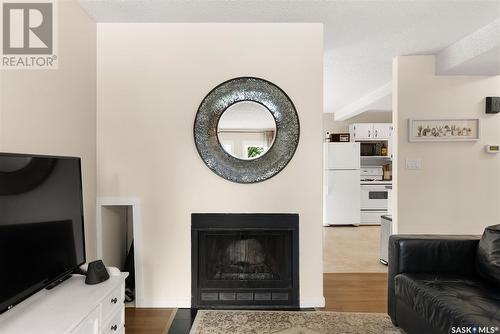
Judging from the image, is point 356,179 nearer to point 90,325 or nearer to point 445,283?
point 445,283

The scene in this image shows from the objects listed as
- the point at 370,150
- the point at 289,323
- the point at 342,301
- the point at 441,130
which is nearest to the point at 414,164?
→ the point at 441,130

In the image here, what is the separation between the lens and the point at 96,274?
172 centimetres

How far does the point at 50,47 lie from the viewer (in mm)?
1989

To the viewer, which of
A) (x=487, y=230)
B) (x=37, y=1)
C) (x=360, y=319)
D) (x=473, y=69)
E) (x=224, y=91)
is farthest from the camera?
(x=473, y=69)

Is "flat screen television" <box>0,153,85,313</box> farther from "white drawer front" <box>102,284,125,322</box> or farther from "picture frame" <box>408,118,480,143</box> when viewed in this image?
"picture frame" <box>408,118,480,143</box>

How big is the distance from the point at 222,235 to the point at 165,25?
74.2 inches

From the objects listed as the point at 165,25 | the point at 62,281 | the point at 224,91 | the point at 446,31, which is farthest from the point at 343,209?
the point at 62,281

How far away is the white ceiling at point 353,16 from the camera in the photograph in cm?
230

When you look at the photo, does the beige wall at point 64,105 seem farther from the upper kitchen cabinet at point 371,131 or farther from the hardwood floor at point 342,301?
the upper kitchen cabinet at point 371,131

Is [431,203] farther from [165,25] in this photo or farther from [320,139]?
[165,25]

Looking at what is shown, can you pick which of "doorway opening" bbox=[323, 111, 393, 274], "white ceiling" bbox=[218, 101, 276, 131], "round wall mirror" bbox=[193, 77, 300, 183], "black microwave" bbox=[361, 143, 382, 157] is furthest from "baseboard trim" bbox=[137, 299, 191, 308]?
"black microwave" bbox=[361, 143, 382, 157]

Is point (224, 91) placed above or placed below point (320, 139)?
above

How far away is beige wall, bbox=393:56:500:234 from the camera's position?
11.0 feet

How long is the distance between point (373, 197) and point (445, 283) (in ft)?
15.2
